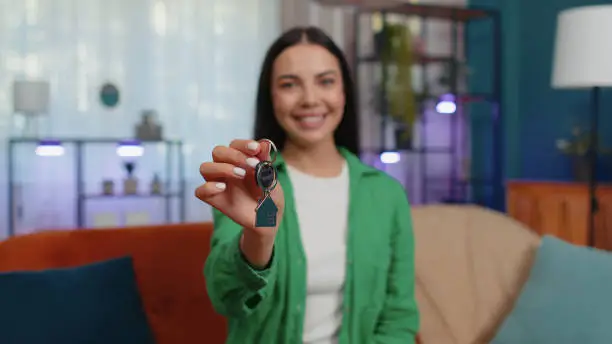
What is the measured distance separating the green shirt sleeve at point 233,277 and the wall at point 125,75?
4228 millimetres

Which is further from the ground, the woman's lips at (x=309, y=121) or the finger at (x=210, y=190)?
the woman's lips at (x=309, y=121)

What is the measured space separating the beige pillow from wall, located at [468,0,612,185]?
3.05 meters

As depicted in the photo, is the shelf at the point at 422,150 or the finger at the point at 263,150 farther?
the shelf at the point at 422,150

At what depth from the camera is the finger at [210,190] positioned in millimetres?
902

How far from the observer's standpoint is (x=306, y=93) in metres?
1.27

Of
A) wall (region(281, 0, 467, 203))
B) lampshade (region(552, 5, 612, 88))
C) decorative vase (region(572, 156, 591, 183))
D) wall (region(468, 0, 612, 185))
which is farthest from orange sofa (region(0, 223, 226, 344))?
wall (region(281, 0, 467, 203))

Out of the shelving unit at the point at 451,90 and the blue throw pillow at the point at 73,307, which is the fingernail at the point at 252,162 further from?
the shelving unit at the point at 451,90

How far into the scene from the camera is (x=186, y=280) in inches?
69.1

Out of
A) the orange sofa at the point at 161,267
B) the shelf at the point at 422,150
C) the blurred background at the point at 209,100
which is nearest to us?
the orange sofa at the point at 161,267

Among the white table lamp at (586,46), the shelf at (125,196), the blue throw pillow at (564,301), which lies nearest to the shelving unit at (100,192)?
the shelf at (125,196)

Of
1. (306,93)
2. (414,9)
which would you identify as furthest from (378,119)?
(306,93)

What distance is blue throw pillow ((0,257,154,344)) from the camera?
4.82 feet

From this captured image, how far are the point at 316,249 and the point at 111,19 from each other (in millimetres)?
4464

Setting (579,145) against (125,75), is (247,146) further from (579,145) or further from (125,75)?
(125,75)
